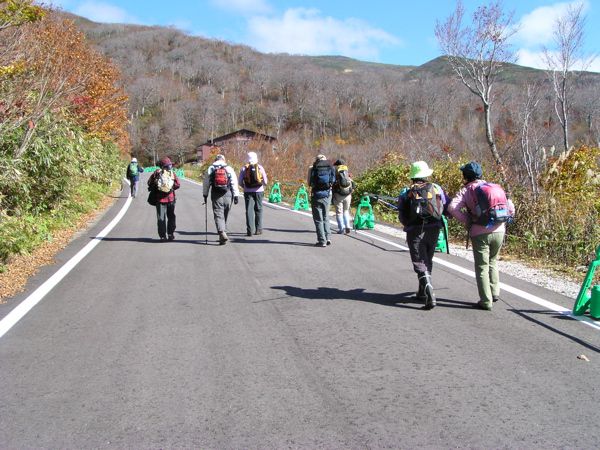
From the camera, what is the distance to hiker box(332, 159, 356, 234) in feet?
39.0

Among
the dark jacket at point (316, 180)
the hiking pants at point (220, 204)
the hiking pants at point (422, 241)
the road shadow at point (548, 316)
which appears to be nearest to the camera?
the road shadow at point (548, 316)

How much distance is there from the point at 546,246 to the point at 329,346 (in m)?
6.95

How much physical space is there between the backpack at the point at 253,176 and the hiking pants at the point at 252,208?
0.20m

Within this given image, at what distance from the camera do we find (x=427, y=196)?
6152 mm

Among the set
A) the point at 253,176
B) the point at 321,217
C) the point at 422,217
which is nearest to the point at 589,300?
the point at 422,217

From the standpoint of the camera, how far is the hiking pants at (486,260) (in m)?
6.00

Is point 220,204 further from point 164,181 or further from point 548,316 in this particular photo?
point 548,316

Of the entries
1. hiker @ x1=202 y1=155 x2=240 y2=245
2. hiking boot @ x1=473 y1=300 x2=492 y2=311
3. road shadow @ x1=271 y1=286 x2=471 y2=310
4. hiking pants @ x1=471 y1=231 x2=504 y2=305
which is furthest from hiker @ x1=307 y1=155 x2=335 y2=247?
hiking boot @ x1=473 y1=300 x2=492 y2=311

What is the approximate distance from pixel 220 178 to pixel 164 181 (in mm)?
1137

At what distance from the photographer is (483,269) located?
6070 millimetres

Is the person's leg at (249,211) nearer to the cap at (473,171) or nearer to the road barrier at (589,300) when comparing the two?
the cap at (473,171)

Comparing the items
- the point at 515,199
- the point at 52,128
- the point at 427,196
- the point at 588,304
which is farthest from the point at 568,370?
the point at 52,128

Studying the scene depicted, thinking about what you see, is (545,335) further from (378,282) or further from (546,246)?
(546,246)

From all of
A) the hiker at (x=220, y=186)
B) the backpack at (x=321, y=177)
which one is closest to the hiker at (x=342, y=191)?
the backpack at (x=321, y=177)
